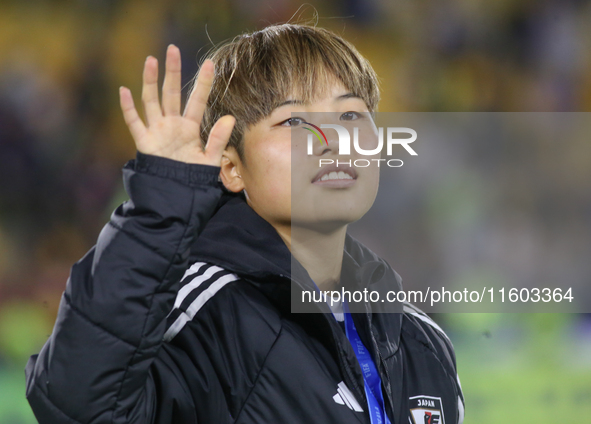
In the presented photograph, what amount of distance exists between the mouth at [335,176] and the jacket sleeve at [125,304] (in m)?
0.27

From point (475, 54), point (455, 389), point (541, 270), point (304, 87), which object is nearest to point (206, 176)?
point (304, 87)

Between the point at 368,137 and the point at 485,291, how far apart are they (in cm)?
225

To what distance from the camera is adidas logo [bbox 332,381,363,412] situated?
2.42ft

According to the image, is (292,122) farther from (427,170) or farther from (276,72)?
(427,170)

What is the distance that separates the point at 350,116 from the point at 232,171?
8.1 inches

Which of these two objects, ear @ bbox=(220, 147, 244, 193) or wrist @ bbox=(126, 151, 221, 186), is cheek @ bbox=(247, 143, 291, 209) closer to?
ear @ bbox=(220, 147, 244, 193)

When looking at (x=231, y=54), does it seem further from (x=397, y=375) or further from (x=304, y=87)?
(x=397, y=375)

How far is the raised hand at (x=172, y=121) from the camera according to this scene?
0.61 m

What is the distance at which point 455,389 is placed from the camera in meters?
0.94

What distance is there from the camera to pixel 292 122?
88 cm

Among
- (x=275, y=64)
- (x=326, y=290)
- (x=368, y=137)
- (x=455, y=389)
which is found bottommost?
(x=455, y=389)

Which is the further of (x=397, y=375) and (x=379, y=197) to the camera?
(x=379, y=197)

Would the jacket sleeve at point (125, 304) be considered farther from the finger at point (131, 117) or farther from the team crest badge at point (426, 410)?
the team crest badge at point (426, 410)

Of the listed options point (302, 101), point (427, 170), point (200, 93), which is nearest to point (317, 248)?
point (302, 101)
